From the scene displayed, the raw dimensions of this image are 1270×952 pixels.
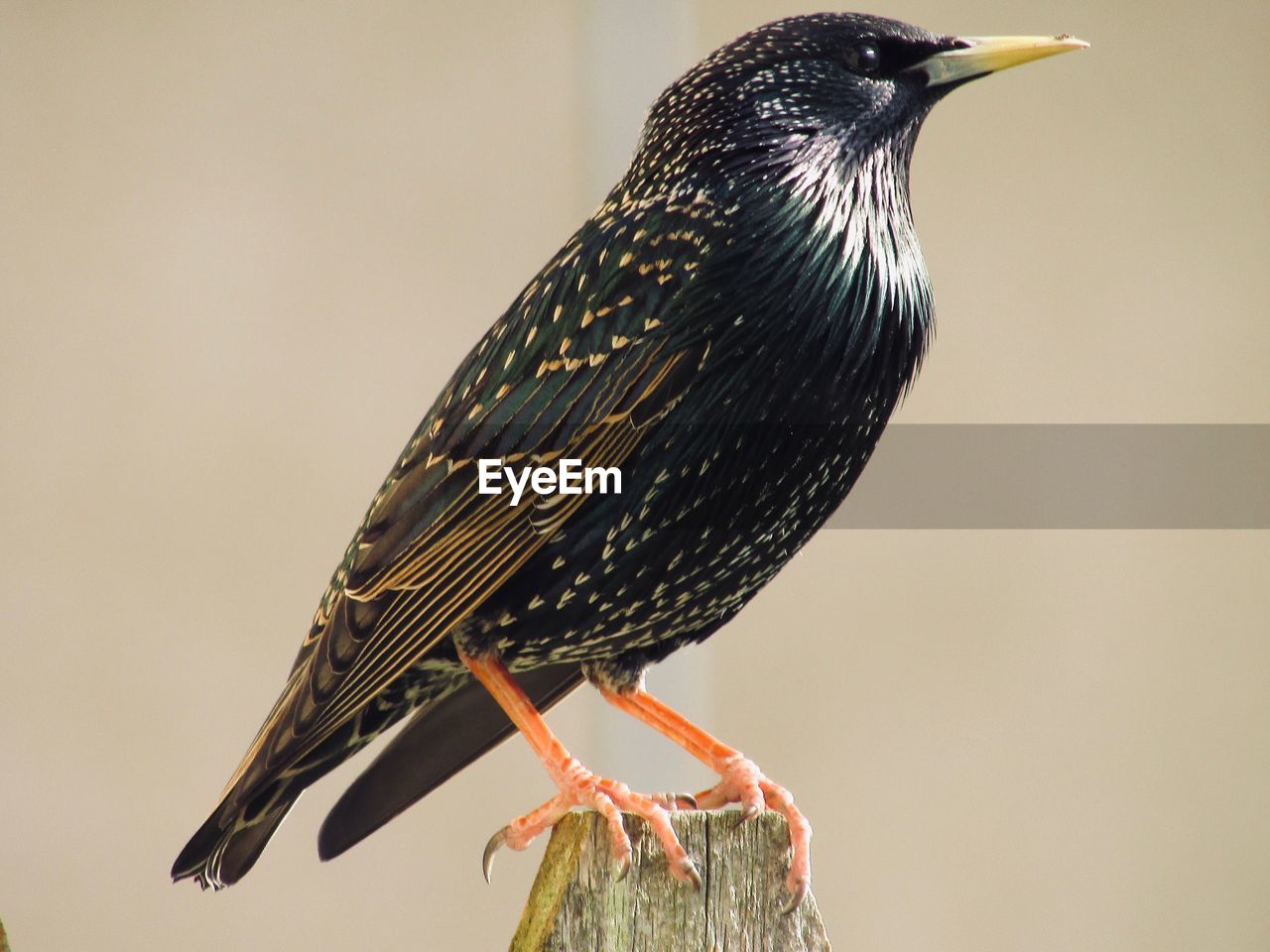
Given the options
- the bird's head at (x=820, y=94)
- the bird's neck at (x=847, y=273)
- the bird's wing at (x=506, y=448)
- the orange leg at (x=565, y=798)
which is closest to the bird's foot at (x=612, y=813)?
the orange leg at (x=565, y=798)

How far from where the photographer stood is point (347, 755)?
6.53ft

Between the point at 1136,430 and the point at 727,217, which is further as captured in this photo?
the point at 1136,430

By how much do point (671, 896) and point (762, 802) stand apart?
0.21 meters

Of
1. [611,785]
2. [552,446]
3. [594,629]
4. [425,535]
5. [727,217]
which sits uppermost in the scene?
[727,217]

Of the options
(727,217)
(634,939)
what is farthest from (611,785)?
(727,217)

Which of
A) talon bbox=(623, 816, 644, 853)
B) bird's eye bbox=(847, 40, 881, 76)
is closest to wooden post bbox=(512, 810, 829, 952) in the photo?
talon bbox=(623, 816, 644, 853)

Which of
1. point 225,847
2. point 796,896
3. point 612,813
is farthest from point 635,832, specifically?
point 225,847

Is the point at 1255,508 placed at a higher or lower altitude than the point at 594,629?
lower

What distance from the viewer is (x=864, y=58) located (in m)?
1.74

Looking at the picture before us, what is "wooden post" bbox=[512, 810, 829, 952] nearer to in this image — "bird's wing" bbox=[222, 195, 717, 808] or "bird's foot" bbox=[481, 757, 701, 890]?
"bird's foot" bbox=[481, 757, 701, 890]

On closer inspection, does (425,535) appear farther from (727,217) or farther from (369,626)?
(727,217)

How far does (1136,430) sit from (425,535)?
2744mm

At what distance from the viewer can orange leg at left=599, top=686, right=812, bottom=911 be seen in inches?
65.1

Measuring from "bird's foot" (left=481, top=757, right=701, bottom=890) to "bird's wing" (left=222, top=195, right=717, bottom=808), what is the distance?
25cm
